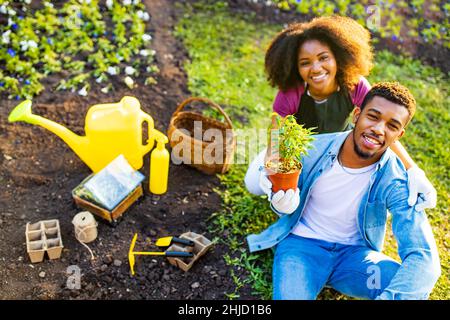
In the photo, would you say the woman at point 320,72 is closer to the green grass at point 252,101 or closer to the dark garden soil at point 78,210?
the green grass at point 252,101

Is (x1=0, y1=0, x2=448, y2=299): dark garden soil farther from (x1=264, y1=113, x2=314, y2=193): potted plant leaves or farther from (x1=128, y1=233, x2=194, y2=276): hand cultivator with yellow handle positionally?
(x1=264, y1=113, x2=314, y2=193): potted plant leaves

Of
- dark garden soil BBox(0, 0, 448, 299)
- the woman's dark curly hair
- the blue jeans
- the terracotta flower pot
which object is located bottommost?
dark garden soil BBox(0, 0, 448, 299)

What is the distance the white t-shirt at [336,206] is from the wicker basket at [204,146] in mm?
853

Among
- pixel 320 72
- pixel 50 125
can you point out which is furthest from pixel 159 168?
pixel 320 72

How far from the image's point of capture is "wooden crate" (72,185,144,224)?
3055 millimetres

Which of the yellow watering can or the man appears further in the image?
the yellow watering can

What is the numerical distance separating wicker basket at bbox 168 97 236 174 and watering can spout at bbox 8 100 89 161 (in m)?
0.58

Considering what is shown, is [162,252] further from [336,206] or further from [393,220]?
[393,220]

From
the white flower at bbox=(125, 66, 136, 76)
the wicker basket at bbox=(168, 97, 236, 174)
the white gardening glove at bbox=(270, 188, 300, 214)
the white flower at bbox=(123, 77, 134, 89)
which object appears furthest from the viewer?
the white flower at bbox=(125, 66, 136, 76)

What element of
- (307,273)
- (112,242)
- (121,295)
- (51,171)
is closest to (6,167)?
(51,171)

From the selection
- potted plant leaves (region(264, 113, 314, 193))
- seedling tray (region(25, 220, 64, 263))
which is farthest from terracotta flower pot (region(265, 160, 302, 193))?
seedling tray (region(25, 220, 64, 263))

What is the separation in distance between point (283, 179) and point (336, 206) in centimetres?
41

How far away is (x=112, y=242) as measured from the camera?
9.87 feet

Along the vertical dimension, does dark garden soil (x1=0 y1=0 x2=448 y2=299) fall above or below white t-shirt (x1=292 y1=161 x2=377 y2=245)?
below
